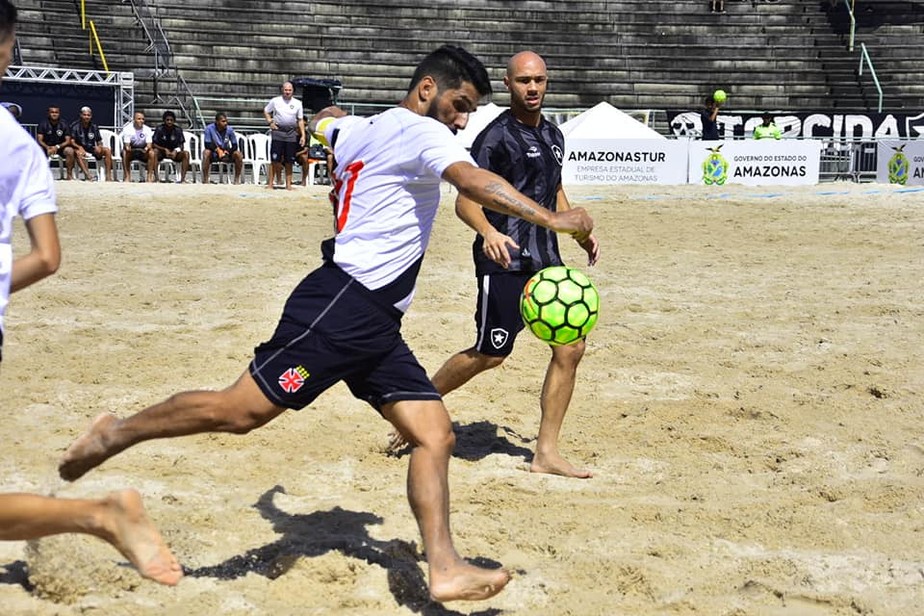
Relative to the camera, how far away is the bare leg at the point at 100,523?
122 inches

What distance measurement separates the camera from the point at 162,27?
27.1 m

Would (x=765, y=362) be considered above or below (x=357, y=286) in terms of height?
below

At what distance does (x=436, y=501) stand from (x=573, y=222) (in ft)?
3.52

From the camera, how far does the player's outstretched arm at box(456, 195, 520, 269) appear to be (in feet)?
13.9


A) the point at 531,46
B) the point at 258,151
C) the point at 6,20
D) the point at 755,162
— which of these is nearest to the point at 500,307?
the point at 6,20

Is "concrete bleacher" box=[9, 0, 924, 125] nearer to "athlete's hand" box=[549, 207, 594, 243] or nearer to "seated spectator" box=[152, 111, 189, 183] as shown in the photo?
"seated spectator" box=[152, 111, 189, 183]

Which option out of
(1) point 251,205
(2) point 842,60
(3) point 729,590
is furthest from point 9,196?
(2) point 842,60

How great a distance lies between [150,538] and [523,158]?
2.89m

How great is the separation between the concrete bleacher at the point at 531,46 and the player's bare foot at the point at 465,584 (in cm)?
2217

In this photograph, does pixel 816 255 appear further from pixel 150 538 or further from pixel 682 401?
pixel 150 538

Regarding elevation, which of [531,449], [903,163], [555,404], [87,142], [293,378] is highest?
[87,142]

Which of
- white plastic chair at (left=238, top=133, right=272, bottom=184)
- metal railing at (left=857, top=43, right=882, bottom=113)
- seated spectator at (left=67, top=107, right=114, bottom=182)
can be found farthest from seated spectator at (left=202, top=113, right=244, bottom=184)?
metal railing at (left=857, top=43, right=882, bottom=113)

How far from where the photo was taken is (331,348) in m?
3.86

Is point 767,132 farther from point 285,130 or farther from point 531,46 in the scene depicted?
point 285,130
